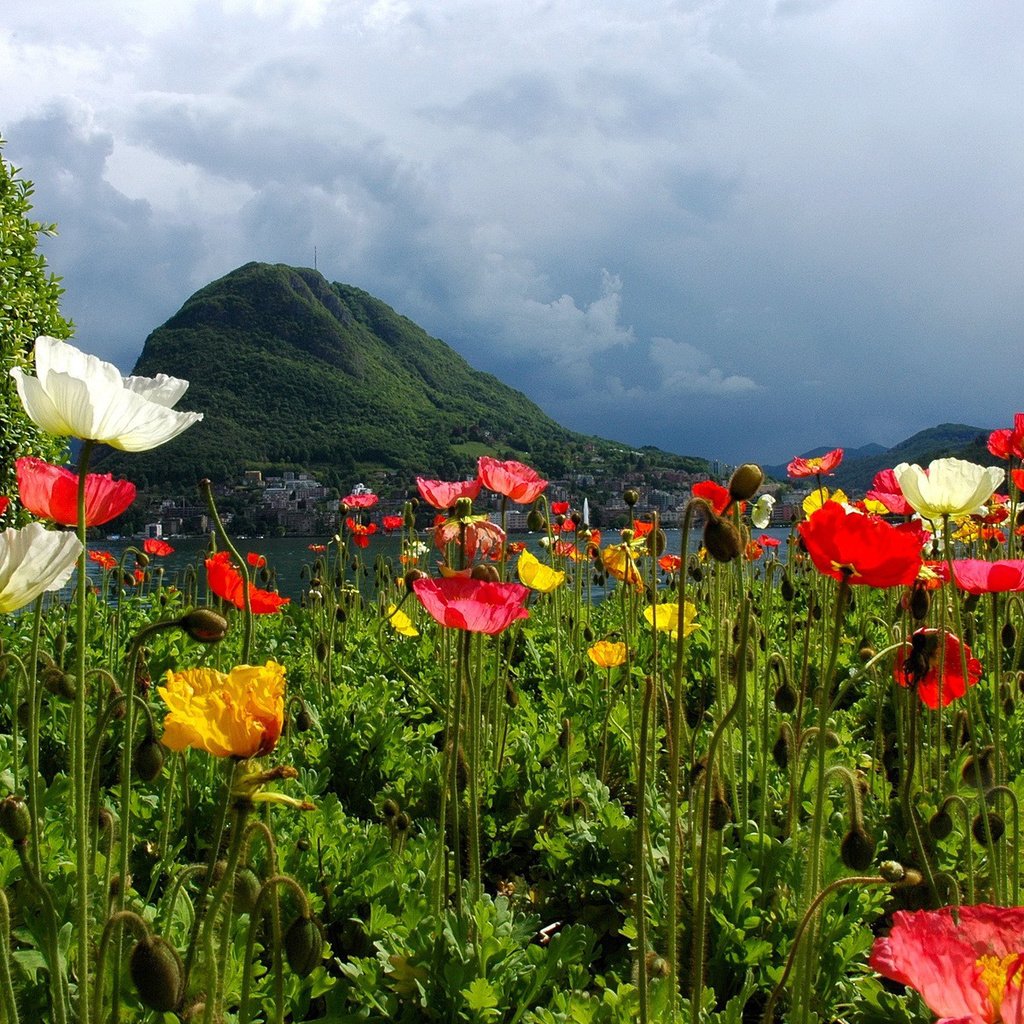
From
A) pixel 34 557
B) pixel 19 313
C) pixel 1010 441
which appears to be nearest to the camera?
pixel 34 557

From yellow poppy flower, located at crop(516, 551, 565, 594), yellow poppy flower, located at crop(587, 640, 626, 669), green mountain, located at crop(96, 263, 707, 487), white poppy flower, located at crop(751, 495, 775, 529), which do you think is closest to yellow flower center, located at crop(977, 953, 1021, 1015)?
yellow poppy flower, located at crop(516, 551, 565, 594)

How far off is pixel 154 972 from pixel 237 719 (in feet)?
1.01

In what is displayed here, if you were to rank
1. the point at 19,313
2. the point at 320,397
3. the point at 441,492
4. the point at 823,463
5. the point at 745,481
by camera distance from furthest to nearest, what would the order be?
the point at 320,397, the point at 19,313, the point at 823,463, the point at 441,492, the point at 745,481

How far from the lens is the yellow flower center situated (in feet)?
2.38

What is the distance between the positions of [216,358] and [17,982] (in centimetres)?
9646

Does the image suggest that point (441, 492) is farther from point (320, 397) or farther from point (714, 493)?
point (320, 397)

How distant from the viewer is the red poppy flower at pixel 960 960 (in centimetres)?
72

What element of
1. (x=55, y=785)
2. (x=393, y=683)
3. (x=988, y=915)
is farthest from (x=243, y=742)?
(x=393, y=683)

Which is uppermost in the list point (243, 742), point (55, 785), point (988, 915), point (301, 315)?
point (301, 315)

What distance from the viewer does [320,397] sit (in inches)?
3457

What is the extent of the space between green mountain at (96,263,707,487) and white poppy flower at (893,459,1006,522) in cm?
2875

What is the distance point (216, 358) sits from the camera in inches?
3590

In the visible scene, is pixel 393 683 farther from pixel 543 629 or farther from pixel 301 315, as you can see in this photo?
pixel 301 315

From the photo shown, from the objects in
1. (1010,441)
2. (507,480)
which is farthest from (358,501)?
(1010,441)
